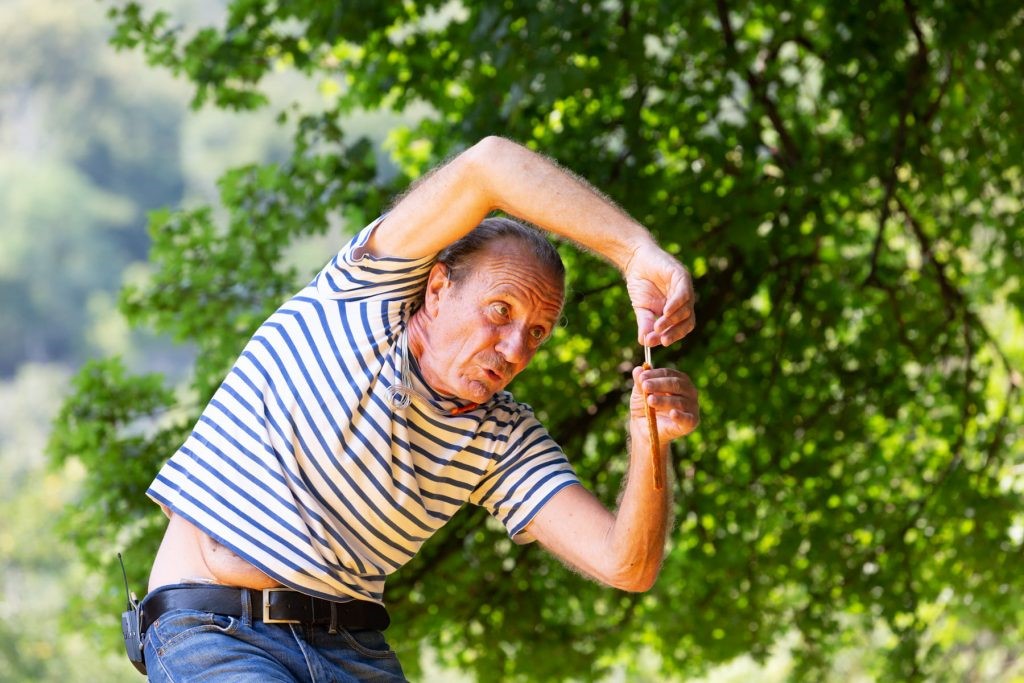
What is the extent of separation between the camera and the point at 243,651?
7.88ft

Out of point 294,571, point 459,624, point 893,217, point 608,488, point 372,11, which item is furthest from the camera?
point 893,217

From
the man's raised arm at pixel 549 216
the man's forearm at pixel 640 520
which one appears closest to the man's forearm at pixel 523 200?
the man's raised arm at pixel 549 216

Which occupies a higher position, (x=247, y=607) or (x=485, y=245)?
(x=485, y=245)

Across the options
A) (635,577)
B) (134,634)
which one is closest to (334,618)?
(134,634)

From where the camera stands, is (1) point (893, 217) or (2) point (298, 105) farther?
(1) point (893, 217)

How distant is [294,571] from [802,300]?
414cm

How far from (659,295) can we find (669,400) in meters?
0.22

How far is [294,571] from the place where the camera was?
244 cm

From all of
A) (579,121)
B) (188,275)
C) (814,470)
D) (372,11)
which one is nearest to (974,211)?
(814,470)

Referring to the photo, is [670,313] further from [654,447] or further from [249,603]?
[249,603]

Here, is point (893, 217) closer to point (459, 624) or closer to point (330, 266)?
point (459, 624)

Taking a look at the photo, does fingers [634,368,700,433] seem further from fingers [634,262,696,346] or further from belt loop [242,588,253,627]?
belt loop [242,588,253,627]

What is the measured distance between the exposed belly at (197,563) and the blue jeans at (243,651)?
0.21ft

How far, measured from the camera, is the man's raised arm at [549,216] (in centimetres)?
220
